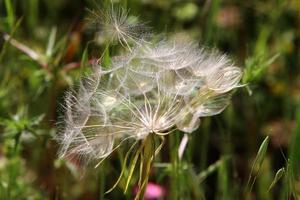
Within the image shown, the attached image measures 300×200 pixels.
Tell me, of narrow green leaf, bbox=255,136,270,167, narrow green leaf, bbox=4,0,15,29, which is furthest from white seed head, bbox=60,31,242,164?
narrow green leaf, bbox=4,0,15,29

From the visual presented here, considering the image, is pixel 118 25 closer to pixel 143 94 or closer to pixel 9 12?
pixel 143 94

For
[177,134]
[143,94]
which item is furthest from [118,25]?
[177,134]

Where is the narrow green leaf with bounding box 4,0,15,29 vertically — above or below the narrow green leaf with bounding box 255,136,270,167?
above

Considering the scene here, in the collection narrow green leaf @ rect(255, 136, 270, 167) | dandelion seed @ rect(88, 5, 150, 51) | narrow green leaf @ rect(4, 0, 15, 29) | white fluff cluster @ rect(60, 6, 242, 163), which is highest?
narrow green leaf @ rect(4, 0, 15, 29)

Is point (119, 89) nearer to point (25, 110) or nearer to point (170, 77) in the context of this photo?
point (170, 77)

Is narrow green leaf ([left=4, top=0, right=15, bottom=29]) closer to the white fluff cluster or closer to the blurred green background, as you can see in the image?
the blurred green background

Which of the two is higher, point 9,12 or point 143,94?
point 9,12
